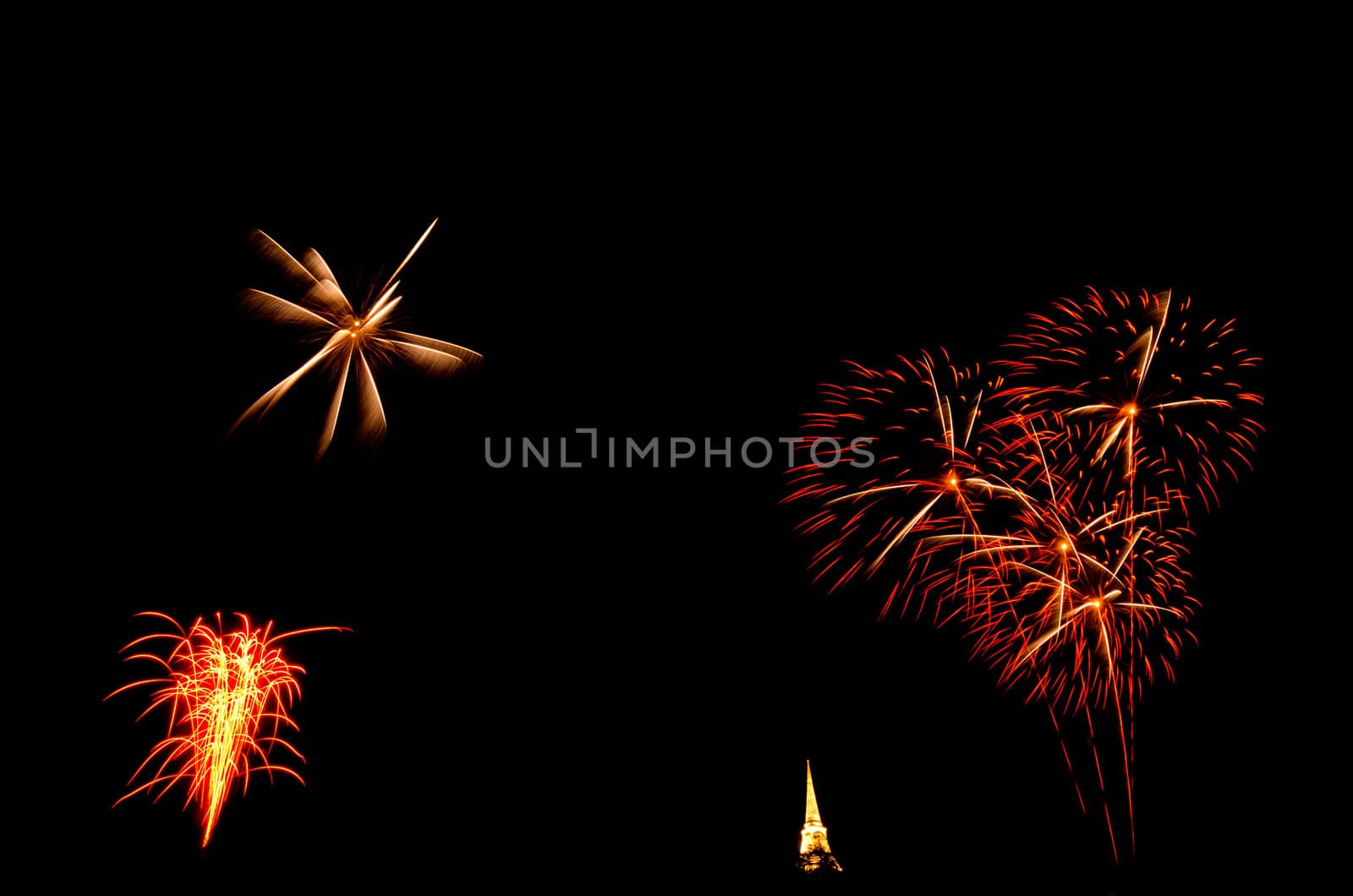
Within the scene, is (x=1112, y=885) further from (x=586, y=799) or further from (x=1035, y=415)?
(x=586, y=799)

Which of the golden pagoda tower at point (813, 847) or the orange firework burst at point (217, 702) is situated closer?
the orange firework burst at point (217, 702)

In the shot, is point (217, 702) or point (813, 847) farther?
point (813, 847)

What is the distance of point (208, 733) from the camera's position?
15719mm

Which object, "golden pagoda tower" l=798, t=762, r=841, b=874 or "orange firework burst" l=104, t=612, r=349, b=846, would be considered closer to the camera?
"orange firework burst" l=104, t=612, r=349, b=846

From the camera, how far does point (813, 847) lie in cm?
2994

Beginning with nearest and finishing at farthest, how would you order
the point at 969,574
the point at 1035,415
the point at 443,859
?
the point at 1035,415 → the point at 969,574 → the point at 443,859

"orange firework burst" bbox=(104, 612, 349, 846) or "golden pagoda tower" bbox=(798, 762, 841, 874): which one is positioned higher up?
"orange firework burst" bbox=(104, 612, 349, 846)

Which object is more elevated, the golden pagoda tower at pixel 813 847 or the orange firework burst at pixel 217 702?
the orange firework burst at pixel 217 702

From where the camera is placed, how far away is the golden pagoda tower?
2911 centimetres

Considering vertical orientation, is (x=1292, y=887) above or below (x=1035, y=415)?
below

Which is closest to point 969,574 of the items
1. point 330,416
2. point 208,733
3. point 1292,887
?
point 330,416

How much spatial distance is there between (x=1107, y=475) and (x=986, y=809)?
20.2 m

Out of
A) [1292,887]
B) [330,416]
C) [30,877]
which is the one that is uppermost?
[330,416]

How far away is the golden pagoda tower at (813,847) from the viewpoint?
29.1 metres
